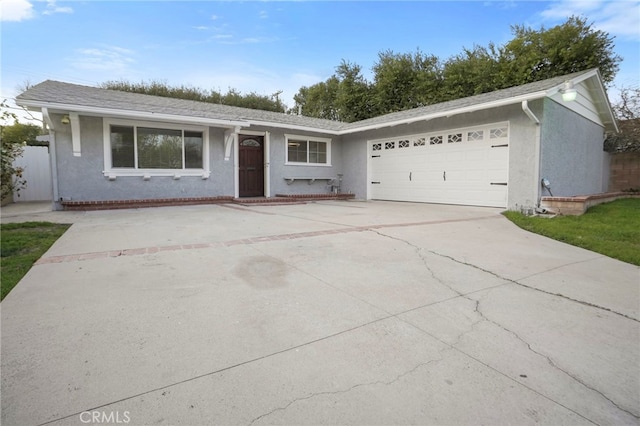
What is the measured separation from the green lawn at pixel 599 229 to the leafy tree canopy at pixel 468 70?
43.2 ft

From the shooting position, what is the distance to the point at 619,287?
325 centimetres

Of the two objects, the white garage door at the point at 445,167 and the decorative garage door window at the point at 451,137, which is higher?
the decorative garage door window at the point at 451,137

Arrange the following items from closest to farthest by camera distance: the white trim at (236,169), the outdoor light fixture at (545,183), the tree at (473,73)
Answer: the outdoor light fixture at (545,183) → the white trim at (236,169) → the tree at (473,73)

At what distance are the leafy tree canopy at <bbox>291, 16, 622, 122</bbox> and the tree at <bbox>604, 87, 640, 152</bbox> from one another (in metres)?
3.65

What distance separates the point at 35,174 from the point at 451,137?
14.6 meters

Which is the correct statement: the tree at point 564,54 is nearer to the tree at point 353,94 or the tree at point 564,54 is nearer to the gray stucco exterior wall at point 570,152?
the gray stucco exterior wall at point 570,152

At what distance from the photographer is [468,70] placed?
65.2ft

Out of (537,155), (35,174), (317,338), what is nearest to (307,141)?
(537,155)

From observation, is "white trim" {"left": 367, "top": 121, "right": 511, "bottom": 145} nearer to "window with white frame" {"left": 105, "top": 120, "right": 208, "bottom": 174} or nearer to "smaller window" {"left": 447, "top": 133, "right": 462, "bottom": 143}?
"smaller window" {"left": 447, "top": 133, "right": 462, "bottom": 143}

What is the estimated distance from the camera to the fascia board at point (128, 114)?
7.38 m

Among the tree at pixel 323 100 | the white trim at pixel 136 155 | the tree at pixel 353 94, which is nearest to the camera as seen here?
the white trim at pixel 136 155

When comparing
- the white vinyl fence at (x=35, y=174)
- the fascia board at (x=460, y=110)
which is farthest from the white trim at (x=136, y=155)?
the fascia board at (x=460, y=110)

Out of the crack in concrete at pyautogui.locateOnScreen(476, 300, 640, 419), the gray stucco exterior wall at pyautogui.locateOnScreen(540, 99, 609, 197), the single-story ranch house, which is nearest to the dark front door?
the single-story ranch house

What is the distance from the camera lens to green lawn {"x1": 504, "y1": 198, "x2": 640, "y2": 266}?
15.4ft
